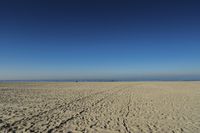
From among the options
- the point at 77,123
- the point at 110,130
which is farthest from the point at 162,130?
the point at 77,123

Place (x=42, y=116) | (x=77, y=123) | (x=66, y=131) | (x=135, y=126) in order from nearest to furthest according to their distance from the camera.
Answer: (x=66, y=131) < (x=135, y=126) < (x=77, y=123) < (x=42, y=116)

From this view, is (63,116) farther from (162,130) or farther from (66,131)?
(162,130)

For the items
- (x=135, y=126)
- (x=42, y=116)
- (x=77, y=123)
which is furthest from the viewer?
(x=42, y=116)

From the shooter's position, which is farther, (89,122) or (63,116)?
(63,116)

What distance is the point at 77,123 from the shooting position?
274 inches

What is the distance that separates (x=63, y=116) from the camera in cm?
805

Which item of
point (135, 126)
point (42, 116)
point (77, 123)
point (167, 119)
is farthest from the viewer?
point (42, 116)

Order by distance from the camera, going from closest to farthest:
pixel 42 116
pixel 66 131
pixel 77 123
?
1. pixel 66 131
2. pixel 77 123
3. pixel 42 116

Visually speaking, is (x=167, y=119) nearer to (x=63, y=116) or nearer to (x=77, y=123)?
(x=77, y=123)

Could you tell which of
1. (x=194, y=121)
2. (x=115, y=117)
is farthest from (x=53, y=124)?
(x=194, y=121)

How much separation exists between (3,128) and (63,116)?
2.87 m

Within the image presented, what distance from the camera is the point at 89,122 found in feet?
23.3

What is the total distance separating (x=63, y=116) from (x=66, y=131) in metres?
2.17

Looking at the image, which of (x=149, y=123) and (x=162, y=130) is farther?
(x=149, y=123)
